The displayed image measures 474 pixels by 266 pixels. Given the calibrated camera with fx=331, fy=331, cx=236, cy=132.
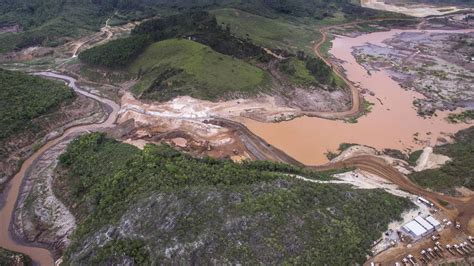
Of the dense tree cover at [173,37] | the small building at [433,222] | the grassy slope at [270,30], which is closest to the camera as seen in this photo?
the small building at [433,222]

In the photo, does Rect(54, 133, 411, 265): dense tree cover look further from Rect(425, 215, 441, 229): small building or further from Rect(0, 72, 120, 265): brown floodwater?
Rect(0, 72, 120, 265): brown floodwater

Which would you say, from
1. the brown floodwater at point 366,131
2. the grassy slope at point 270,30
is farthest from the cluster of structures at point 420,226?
the grassy slope at point 270,30

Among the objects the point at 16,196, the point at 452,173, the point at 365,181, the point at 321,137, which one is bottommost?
the point at 16,196

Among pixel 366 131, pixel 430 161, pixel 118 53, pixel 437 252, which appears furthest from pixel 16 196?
pixel 430 161

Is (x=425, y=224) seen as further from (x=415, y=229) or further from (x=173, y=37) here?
(x=173, y=37)

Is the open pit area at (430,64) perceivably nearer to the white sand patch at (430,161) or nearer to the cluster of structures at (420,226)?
the white sand patch at (430,161)

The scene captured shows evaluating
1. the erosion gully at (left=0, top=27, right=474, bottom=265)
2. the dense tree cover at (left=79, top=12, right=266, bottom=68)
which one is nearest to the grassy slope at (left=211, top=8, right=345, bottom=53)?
the dense tree cover at (left=79, top=12, right=266, bottom=68)
